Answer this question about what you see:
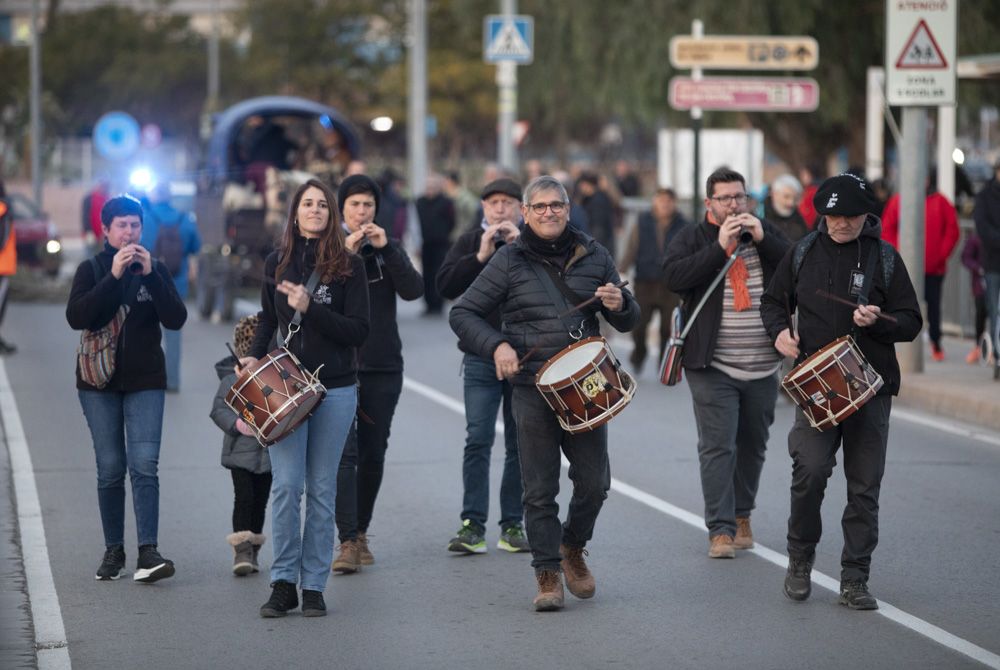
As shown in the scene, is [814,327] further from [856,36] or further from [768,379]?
[856,36]

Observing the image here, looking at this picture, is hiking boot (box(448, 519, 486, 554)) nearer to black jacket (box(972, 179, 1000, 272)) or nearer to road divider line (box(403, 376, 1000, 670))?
road divider line (box(403, 376, 1000, 670))

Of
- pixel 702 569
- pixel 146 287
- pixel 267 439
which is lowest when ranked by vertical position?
pixel 702 569

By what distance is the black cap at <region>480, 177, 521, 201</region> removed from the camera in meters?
9.20

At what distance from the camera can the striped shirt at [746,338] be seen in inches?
353

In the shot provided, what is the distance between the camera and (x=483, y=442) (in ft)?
29.9

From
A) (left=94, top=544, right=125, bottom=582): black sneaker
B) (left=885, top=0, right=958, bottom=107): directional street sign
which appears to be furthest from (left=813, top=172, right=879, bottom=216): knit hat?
(left=885, top=0, right=958, bottom=107): directional street sign

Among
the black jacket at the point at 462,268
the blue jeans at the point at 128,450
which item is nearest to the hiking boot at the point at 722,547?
the black jacket at the point at 462,268

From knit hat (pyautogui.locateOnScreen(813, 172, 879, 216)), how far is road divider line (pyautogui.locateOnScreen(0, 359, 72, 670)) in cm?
360

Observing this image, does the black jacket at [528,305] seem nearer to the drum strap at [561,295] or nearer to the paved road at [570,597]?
the drum strap at [561,295]

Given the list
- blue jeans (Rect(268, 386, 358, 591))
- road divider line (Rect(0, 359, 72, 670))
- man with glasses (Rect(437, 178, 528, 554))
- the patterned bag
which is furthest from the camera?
man with glasses (Rect(437, 178, 528, 554))

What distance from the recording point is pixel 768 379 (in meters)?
9.09

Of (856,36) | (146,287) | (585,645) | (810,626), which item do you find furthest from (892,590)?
(856,36)

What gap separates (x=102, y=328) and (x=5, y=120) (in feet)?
199

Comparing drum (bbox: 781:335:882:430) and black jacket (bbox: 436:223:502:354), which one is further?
black jacket (bbox: 436:223:502:354)
